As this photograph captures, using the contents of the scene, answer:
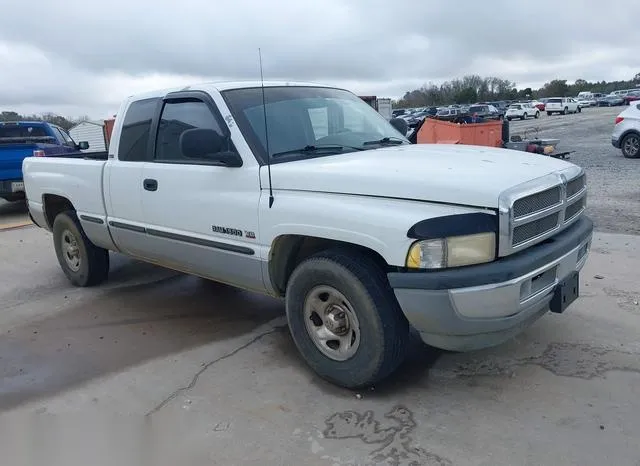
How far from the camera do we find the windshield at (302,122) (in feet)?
13.0

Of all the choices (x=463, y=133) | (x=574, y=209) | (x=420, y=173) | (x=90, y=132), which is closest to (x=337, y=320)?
(x=420, y=173)

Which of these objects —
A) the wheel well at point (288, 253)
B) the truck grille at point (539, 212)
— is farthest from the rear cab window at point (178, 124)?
the truck grille at point (539, 212)

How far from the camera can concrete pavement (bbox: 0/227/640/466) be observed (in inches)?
117

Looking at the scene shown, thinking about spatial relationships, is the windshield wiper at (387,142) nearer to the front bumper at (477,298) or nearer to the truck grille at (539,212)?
the truck grille at (539,212)

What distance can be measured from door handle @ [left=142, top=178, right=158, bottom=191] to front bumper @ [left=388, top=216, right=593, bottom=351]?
2360 millimetres

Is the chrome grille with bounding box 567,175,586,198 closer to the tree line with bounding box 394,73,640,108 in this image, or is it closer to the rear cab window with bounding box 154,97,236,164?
the rear cab window with bounding box 154,97,236,164

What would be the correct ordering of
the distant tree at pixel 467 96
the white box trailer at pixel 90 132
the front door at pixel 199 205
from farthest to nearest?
the distant tree at pixel 467 96 → the white box trailer at pixel 90 132 → the front door at pixel 199 205

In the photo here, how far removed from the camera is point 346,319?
3521 millimetres

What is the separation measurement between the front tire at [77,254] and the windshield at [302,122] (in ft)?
8.74

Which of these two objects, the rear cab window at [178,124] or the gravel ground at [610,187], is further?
the gravel ground at [610,187]

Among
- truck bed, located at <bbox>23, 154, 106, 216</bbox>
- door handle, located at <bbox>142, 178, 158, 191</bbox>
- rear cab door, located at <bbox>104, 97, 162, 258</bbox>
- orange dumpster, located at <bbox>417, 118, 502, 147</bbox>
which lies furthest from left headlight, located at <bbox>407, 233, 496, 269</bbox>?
orange dumpster, located at <bbox>417, 118, 502, 147</bbox>

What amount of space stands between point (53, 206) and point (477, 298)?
5.16 metres

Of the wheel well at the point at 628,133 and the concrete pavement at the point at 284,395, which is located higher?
the wheel well at the point at 628,133

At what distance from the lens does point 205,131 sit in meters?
3.76
